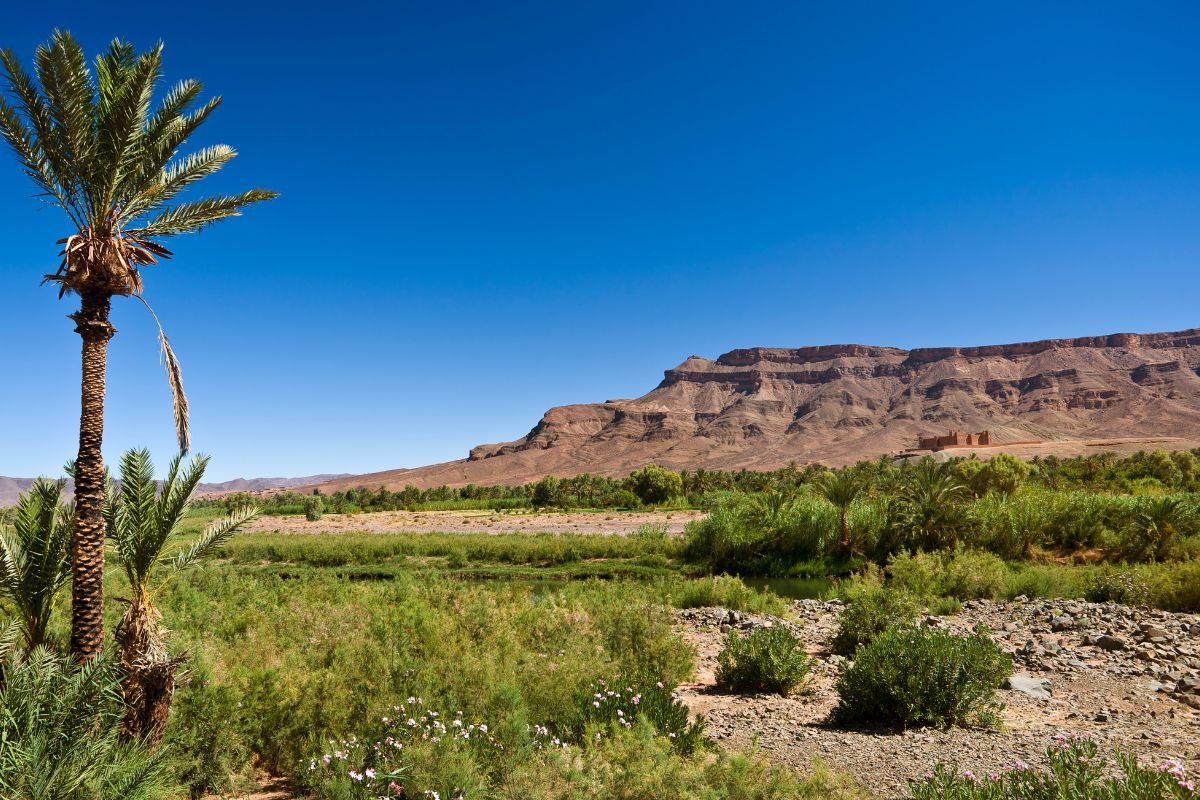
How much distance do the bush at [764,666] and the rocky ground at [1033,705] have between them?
10.8 inches

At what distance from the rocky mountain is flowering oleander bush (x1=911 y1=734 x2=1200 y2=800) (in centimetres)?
12827

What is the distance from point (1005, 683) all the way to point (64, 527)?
11993 millimetres

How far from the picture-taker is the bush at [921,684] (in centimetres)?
782

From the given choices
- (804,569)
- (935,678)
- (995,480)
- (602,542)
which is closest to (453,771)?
(935,678)

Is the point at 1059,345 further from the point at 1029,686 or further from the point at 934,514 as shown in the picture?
the point at 1029,686

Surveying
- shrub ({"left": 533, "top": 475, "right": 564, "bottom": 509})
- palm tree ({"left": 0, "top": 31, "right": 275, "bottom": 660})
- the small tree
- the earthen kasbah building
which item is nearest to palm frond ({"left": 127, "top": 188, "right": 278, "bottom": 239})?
palm tree ({"left": 0, "top": 31, "right": 275, "bottom": 660})

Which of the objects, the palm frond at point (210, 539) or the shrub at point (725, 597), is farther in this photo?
the shrub at point (725, 597)

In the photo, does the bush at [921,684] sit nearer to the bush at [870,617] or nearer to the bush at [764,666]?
the bush at [764,666]

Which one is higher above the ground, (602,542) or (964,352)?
(964,352)

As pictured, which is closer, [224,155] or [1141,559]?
[224,155]

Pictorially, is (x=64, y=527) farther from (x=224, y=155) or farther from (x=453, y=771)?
(x=453, y=771)

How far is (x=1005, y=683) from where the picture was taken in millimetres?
9789

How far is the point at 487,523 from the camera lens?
173ft

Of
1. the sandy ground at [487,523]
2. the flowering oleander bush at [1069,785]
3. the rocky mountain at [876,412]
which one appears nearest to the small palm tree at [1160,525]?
the sandy ground at [487,523]
